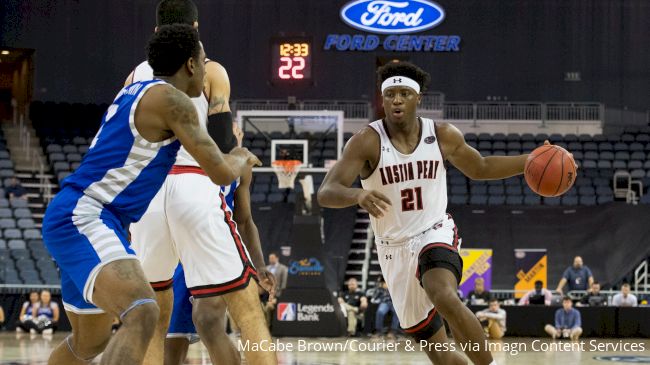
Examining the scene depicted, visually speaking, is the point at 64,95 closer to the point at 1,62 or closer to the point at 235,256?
the point at 1,62

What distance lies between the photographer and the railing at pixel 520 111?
86.0ft

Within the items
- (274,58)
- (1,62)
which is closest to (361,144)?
(274,58)

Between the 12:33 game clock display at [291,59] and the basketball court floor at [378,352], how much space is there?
16.1 ft

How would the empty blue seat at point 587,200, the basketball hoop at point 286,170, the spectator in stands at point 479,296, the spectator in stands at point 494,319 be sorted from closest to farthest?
the spectator in stands at point 494,319 < the basketball hoop at point 286,170 < the spectator in stands at point 479,296 < the empty blue seat at point 587,200

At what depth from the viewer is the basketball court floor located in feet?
33.9

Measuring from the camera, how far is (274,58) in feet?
56.1

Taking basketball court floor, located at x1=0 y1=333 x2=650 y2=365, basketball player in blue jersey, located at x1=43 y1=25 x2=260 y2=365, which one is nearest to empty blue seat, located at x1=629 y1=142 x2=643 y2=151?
basketball court floor, located at x1=0 y1=333 x2=650 y2=365

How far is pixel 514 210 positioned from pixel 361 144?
16.9 metres

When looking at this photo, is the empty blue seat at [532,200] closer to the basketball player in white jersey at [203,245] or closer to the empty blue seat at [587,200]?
the empty blue seat at [587,200]

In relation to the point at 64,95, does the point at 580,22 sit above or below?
above

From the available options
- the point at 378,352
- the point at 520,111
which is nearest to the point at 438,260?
the point at 378,352

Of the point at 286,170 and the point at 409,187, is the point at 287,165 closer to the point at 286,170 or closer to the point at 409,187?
the point at 286,170

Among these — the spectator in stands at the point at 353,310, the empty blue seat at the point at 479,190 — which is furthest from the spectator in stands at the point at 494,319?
the empty blue seat at the point at 479,190

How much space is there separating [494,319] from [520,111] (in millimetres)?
12096
